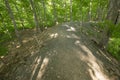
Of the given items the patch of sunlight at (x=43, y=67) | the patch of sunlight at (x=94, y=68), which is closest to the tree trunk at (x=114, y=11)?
the patch of sunlight at (x=94, y=68)

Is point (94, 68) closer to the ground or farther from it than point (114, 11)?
closer to the ground

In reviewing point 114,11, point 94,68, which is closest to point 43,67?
point 94,68

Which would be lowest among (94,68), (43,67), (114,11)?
(94,68)

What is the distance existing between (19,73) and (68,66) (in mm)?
3127

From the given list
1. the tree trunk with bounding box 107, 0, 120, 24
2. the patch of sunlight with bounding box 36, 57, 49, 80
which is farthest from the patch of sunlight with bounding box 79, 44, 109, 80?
the tree trunk with bounding box 107, 0, 120, 24

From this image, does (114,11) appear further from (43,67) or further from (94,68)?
(43,67)

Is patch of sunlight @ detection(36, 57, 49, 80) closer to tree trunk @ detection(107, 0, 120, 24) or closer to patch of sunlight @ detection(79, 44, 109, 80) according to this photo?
patch of sunlight @ detection(79, 44, 109, 80)

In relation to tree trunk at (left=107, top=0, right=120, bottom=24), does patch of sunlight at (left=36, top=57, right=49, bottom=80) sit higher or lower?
lower

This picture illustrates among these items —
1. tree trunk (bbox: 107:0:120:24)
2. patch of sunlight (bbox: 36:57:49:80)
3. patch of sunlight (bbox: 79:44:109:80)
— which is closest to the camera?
patch of sunlight (bbox: 36:57:49:80)

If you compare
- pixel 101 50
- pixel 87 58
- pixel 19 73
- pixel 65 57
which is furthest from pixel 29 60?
pixel 101 50

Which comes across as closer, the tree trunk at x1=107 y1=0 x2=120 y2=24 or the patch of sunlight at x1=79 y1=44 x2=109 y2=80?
the patch of sunlight at x1=79 y1=44 x2=109 y2=80

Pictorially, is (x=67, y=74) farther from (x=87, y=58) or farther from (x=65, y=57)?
(x=87, y=58)

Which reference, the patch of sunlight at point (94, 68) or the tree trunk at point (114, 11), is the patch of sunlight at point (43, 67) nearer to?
the patch of sunlight at point (94, 68)

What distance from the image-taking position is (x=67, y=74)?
Result: 611 cm
